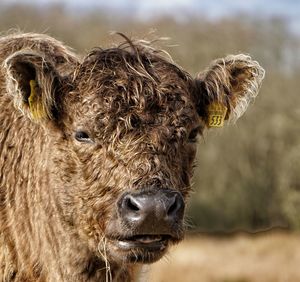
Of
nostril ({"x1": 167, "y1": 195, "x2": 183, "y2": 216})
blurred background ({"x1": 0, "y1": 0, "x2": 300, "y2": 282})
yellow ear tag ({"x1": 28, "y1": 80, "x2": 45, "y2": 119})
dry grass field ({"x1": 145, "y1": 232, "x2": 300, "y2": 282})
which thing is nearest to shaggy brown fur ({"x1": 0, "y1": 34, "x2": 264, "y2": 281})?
yellow ear tag ({"x1": 28, "y1": 80, "x2": 45, "y2": 119})

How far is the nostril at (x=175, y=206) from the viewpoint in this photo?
6418mm

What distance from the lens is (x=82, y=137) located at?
7.11m

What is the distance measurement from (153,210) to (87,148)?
1023 mm

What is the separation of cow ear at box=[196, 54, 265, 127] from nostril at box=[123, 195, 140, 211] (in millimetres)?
1577

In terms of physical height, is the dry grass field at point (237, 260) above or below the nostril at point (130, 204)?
below

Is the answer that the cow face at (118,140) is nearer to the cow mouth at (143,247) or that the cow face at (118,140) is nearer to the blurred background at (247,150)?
the cow mouth at (143,247)

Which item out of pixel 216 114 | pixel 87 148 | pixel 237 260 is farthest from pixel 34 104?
pixel 237 260

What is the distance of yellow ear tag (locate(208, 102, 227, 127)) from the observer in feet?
25.9

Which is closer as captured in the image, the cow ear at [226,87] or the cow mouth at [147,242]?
the cow mouth at [147,242]

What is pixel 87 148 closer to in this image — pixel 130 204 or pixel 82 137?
pixel 82 137

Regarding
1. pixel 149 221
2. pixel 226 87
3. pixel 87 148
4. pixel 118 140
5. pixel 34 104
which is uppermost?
pixel 226 87

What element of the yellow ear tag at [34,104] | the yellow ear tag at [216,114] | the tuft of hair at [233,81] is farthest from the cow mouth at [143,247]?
the tuft of hair at [233,81]

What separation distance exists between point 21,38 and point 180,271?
900 inches

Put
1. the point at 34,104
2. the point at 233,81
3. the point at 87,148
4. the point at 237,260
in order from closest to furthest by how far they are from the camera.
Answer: the point at 87,148, the point at 34,104, the point at 233,81, the point at 237,260
